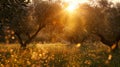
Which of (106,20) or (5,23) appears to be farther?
(106,20)

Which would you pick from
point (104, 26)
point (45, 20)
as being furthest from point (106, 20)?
point (45, 20)

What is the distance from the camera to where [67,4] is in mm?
45938

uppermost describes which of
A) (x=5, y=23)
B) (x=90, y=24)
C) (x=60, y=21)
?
(x=5, y=23)

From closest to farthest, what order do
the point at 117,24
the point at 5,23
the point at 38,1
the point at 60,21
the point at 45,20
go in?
the point at 5,23
the point at 117,24
the point at 45,20
the point at 38,1
the point at 60,21

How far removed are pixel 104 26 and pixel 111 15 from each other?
133cm

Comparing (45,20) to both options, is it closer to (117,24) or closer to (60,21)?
(60,21)

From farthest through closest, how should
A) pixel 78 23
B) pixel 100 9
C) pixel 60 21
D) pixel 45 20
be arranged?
pixel 60 21 < pixel 45 20 < pixel 78 23 < pixel 100 9

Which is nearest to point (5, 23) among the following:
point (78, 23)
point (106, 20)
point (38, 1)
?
point (106, 20)

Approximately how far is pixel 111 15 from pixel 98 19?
4.69 feet

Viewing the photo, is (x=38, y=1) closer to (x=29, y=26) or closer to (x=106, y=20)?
(x=29, y=26)

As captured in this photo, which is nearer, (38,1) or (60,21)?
(38,1)

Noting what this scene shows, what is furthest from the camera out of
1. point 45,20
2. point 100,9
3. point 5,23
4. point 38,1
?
point 38,1

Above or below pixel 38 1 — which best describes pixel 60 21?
below

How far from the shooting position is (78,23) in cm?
3556
